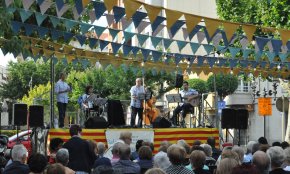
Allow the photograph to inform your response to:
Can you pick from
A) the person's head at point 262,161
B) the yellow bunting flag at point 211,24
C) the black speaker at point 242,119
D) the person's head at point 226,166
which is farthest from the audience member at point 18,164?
the black speaker at point 242,119

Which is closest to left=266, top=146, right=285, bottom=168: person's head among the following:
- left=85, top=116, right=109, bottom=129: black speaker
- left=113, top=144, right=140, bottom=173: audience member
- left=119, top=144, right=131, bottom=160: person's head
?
left=113, top=144, right=140, bottom=173: audience member

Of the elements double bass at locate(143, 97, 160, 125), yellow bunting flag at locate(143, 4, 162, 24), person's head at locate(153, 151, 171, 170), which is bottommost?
person's head at locate(153, 151, 171, 170)

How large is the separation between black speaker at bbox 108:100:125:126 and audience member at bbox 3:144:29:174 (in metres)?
9.96

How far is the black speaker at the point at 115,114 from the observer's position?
1959cm

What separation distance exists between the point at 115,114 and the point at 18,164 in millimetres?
10466

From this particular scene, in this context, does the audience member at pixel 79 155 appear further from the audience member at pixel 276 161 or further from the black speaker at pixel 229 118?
the black speaker at pixel 229 118

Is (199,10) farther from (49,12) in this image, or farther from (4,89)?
(49,12)

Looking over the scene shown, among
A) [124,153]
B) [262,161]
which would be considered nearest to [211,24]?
[124,153]

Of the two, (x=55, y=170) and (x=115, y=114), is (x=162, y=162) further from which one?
(x=115, y=114)

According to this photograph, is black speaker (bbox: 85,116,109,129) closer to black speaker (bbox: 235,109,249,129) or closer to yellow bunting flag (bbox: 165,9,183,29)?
black speaker (bbox: 235,109,249,129)

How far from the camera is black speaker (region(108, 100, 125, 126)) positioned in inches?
771

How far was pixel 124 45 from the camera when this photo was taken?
1662 centimetres

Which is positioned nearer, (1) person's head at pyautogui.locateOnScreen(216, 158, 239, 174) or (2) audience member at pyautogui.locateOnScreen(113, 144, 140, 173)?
(1) person's head at pyautogui.locateOnScreen(216, 158, 239, 174)

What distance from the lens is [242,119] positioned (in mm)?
19594
